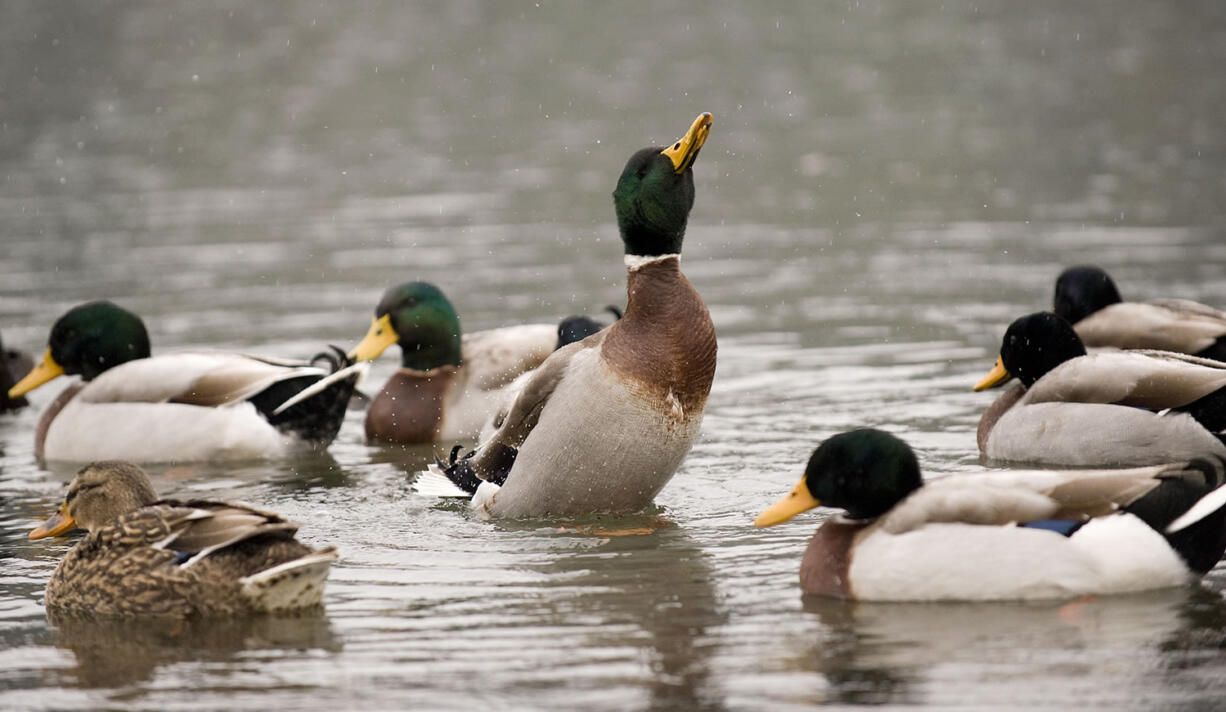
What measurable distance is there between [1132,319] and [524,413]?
3383 millimetres

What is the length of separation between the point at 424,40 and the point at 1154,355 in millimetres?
20850

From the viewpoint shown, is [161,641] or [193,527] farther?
[193,527]

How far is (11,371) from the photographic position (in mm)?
11078

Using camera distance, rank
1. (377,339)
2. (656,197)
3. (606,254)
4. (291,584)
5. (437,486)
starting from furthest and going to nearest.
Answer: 1. (606,254)
2. (377,339)
3. (437,486)
4. (656,197)
5. (291,584)

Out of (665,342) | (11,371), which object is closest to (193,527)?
(665,342)

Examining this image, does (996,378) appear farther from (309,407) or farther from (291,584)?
(291,584)

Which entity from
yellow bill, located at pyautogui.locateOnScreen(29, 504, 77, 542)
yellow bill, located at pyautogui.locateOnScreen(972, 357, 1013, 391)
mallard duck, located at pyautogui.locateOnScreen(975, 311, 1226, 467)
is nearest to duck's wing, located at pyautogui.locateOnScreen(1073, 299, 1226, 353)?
mallard duck, located at pyautogui.locateOnScreen(975, 311, 1226, 467)

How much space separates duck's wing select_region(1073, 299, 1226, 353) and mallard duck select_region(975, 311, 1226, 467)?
0.51 meters

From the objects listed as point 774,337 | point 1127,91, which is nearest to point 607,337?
point 774,337

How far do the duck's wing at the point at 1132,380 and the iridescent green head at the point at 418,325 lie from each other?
311 cm

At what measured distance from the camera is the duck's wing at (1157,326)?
8.82 metres

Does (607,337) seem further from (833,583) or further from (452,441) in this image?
(452,441)

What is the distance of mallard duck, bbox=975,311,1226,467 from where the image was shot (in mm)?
7789

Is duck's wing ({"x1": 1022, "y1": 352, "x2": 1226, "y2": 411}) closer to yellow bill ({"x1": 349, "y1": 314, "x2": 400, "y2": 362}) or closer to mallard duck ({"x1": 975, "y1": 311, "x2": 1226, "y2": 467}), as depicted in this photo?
mallard duck ({"x1": 975, "y1": 311, "x2": 1226, "y2": 467})
